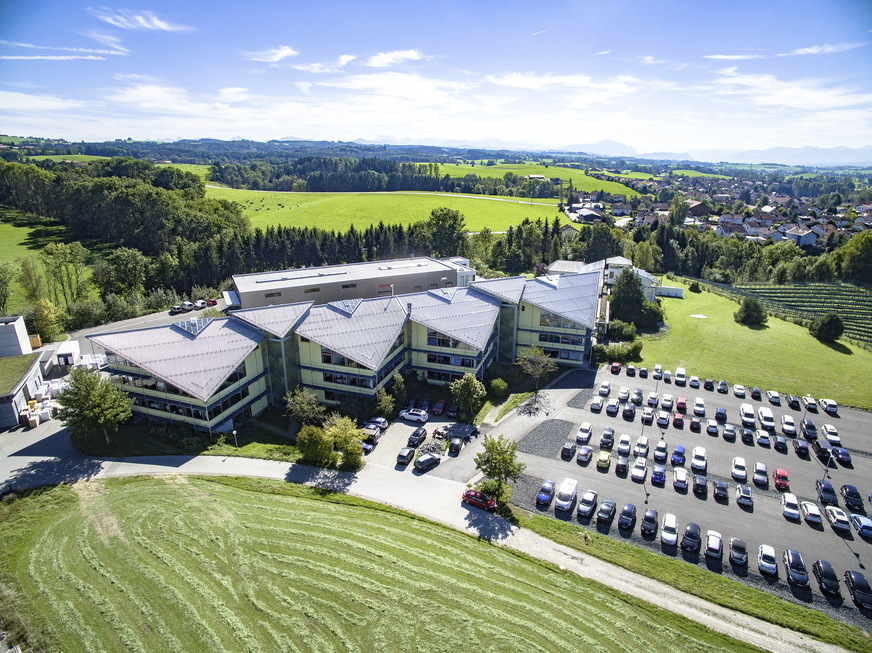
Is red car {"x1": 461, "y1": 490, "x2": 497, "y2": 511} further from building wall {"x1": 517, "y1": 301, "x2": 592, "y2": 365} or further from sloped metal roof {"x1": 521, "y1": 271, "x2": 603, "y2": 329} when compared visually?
sloped metal roof {"x1": 521, "y1": 271, "x2": 603, "y2": 329}

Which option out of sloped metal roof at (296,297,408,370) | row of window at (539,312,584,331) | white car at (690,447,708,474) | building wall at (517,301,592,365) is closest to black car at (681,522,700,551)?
white car at (690,447,708,474)

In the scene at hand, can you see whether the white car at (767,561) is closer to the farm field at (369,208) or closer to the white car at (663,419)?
the white car at (663,419)

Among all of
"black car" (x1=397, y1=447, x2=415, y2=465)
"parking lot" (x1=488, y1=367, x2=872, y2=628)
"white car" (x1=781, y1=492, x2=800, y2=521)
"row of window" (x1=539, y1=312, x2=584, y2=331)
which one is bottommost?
"parking lot" (x1=488, y1=367, x2=872, y2=628)

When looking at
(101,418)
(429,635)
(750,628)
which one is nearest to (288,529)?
(429,635)

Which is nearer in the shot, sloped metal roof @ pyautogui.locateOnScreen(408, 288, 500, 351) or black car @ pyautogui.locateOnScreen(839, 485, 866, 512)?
black car @ pyautogui.locateOnScreen(839, 485, 866, 512)

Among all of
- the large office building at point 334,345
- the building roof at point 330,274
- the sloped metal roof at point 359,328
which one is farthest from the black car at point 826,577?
the building roof at point 330,274

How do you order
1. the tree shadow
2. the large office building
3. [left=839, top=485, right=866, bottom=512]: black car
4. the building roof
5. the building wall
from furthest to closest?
1. the tree shadow
2. the building roof
3. the building wall
4. the large office building
5. [left=839, top=485, right=866, bottom=512]: black car
